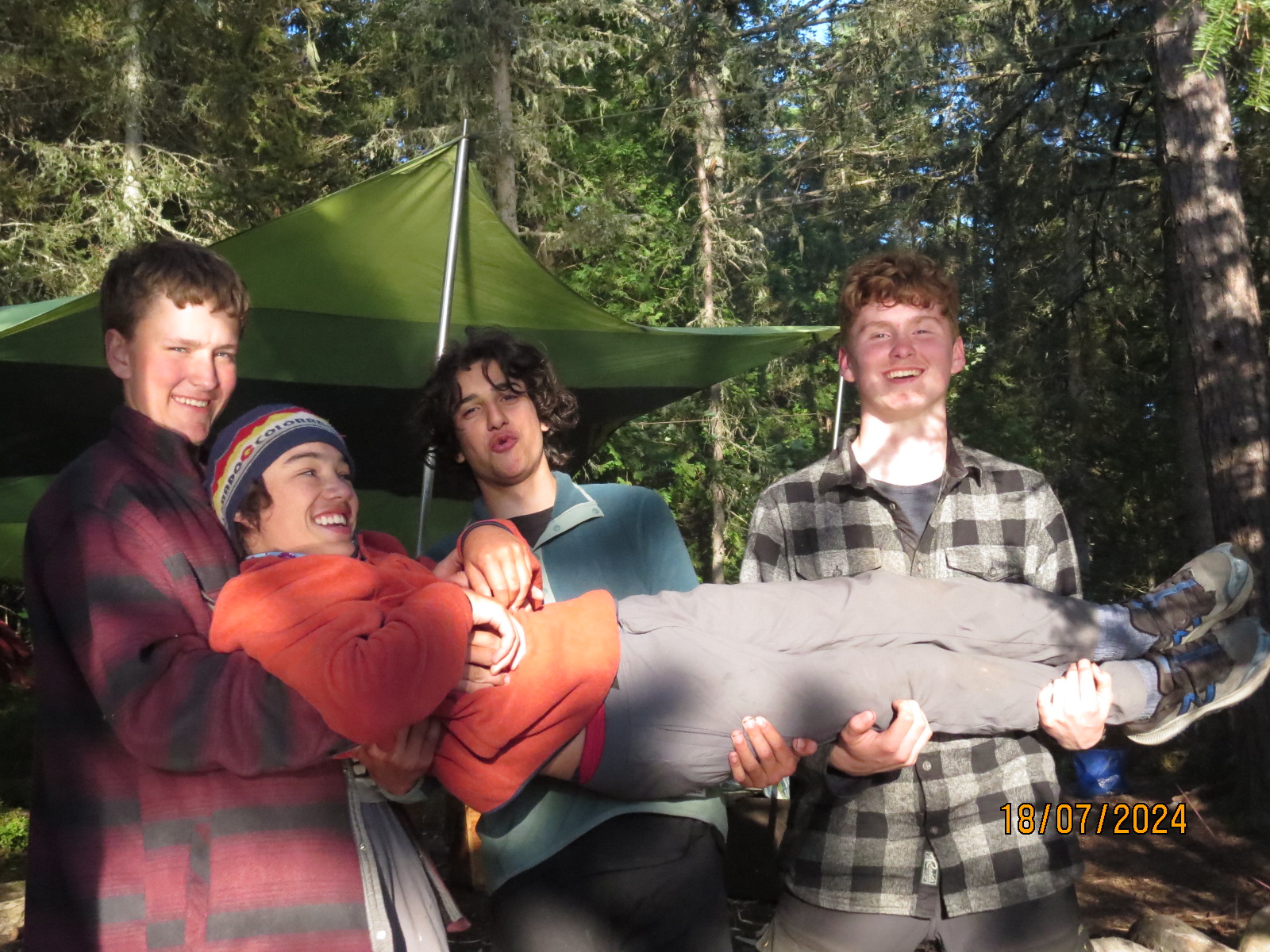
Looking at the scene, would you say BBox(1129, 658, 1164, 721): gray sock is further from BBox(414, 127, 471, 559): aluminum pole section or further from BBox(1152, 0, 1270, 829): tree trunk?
BBox(1152, 0, 1270, 829): tree trunk

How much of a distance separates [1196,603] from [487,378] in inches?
49.9

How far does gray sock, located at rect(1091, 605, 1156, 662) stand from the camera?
71.3 inches

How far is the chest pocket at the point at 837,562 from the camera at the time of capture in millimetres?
1917

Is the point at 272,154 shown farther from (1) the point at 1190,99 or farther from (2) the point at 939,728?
(2) the point at 939,728

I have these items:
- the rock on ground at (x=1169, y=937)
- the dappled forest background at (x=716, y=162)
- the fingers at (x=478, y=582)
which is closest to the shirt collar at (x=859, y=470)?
the fingers at (x=478, y=582)

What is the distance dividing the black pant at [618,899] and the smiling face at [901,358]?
82cm

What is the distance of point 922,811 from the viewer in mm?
1764

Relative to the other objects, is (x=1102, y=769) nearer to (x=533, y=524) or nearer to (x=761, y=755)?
(x=761, y=755)

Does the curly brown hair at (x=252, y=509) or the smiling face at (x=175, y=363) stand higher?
the smiling face at (x=175, y=363)

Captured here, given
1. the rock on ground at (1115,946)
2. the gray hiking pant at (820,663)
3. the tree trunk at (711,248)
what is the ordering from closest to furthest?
the gray hiking pant at (820,663) < the rock on ground at (1115,946) < the tree trunk at (711,248)

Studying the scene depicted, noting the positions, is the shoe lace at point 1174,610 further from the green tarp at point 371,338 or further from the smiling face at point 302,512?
the green tarp at point 371,338

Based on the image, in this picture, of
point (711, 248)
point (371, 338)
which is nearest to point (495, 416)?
point (371, 338)

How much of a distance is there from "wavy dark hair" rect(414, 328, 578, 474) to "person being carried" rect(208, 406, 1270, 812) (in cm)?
27

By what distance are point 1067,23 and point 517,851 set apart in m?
8.70
